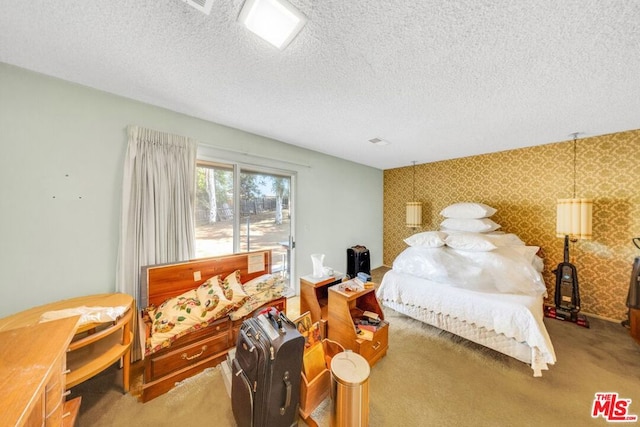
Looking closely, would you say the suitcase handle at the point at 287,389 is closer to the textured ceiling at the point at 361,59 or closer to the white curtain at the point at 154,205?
the white curtain at the point at 154,205

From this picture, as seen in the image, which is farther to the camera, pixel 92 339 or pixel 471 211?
pixel 471 211

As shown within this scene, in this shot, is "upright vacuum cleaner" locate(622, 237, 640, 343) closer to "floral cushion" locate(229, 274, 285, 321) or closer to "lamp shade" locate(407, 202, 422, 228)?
"lamp shade" locate(407, 202, 422, 228)

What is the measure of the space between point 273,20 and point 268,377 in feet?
6.53

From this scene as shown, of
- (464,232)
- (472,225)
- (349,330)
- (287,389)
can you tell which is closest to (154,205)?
(287,389)

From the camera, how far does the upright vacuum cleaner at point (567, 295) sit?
8.57 ft

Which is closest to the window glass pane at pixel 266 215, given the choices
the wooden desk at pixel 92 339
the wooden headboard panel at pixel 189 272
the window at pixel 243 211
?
the window at pixel 243 211

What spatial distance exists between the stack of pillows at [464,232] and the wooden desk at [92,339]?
3.01 m

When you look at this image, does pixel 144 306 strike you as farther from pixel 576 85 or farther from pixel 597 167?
pixel 597 167

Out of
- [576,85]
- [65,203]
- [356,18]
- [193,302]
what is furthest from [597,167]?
[65,203]

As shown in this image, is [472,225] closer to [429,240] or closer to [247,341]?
[429,240]

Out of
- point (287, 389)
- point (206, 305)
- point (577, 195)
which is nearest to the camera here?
point (287, 389)

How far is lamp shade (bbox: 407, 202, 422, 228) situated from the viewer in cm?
412

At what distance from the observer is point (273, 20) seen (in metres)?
1.10

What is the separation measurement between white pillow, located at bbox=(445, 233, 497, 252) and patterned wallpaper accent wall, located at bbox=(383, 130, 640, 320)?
1433 millimetres
